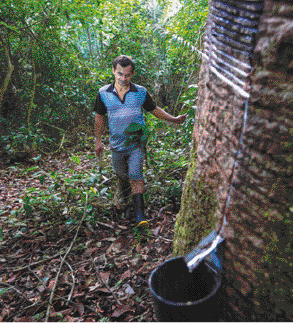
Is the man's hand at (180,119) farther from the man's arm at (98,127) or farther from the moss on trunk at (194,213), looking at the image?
the moss on trunk at (194,213)

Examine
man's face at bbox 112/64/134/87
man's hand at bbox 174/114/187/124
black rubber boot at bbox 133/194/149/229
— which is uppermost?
man's face at bbox 112/64/134/87

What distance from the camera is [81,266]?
2102mm

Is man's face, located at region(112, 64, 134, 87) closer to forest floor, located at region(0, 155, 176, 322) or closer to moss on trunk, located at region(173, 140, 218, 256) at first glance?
moss on trunk, located at region(173, 140, 218, 256)

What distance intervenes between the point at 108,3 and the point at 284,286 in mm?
7880

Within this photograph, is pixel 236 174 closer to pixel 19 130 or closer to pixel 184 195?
pixel 184 195

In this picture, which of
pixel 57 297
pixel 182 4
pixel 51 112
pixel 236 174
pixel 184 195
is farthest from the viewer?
pixel 182 4

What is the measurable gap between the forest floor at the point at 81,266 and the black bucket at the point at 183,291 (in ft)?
1.73

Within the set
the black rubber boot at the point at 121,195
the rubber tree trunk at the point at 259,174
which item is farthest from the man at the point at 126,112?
the rubber tree trunk at the point at 259,174

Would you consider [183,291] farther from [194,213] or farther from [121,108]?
[121,108]

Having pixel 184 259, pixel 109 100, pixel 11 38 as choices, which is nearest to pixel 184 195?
pixel 184 259

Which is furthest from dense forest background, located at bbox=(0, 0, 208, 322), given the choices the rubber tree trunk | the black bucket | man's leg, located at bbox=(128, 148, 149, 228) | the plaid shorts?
the rubber tree trunk

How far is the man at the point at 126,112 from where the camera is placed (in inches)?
97.5

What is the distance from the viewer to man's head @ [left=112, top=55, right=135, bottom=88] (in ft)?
7.89

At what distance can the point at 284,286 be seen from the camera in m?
0.92
